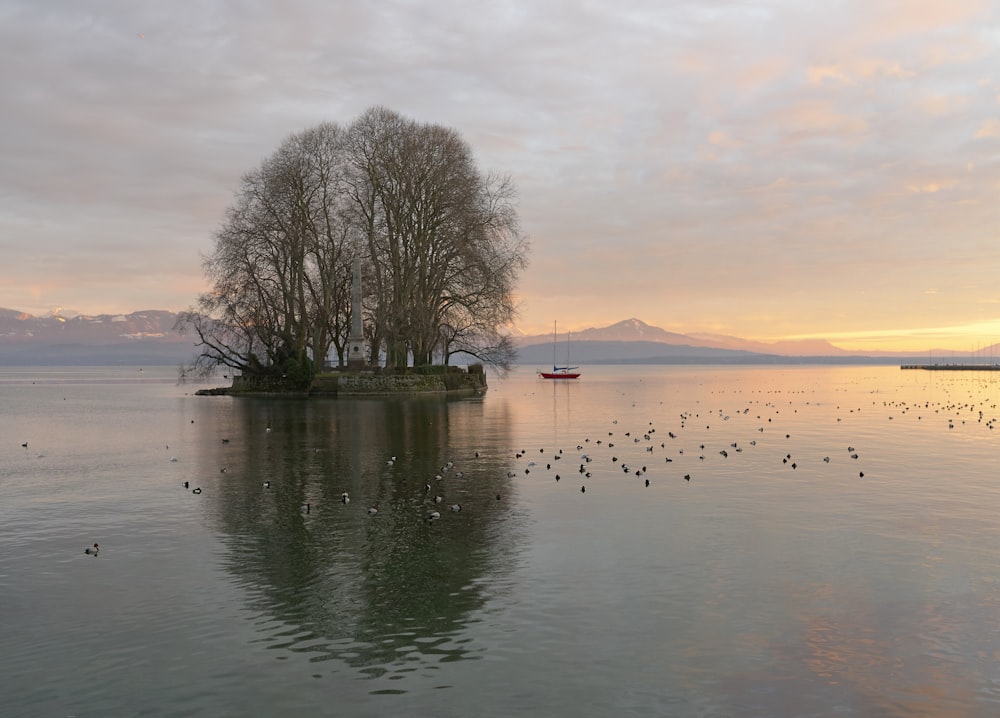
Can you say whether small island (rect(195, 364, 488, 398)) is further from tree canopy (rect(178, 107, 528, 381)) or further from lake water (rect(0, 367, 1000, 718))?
lake water (rect(0, 367, 1000, 718))

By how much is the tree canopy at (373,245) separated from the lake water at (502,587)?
136 feet

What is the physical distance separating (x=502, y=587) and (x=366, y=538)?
417 cm

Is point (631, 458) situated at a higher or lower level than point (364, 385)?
lower

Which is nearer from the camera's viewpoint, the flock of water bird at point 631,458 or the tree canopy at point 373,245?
the flock of water bird at point 631,458

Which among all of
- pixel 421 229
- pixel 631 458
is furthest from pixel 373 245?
pixel 631 458

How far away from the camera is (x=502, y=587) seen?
11.9 meters

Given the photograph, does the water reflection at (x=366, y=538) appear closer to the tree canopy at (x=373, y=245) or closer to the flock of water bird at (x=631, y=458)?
the flock of water bird at (x=631, y=458)

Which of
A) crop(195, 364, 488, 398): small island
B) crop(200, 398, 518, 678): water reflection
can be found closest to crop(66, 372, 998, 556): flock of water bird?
crop(200, 398, 518, 678): water reflection

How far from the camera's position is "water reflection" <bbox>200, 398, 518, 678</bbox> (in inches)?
393

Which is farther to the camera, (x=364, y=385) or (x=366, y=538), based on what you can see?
(x=364, y=385)

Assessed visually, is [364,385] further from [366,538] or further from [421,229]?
[366,538]

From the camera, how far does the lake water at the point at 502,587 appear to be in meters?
8.33

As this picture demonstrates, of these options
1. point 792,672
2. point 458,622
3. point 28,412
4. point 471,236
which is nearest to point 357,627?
point 458,622

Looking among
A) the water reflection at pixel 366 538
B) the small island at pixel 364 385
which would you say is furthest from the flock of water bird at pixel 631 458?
the small island at pixel 364 385
